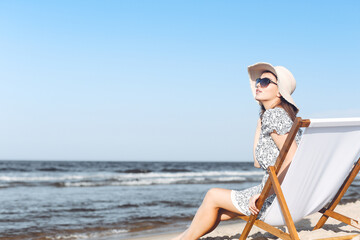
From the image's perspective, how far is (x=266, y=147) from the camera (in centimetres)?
287

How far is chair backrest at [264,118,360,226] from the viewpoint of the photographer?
2.53m

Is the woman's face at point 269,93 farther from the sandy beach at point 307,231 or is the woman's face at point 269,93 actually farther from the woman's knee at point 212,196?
the sandy beach at point 307,231

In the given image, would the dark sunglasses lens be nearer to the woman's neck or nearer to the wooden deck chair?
the woman's neck

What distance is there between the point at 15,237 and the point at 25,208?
2721 mm

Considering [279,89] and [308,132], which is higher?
[279,89]

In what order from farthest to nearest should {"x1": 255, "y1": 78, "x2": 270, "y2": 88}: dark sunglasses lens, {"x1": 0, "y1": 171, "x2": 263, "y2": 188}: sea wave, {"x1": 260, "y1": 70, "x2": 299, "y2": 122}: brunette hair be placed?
{"x1": 0, "y1": 171, "x2": 263, "y2": 188}: sea wave < {"x1": 255, "y1": 78, "x2": 270, "y2": 88}: dark sunglasses lens < {"x1": 260, "y1": 70, "x2": 299, "y2": 122}: brunette hair

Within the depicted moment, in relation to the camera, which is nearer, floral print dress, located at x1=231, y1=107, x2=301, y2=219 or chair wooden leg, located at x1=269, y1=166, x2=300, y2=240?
chair wooden leg, located at x1=269, y1=166, x2=300, y2=240

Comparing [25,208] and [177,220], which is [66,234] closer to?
[177,220]

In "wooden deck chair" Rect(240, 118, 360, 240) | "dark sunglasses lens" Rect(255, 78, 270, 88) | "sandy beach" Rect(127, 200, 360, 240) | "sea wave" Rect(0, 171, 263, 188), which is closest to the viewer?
"wooden deck chair" Rect(240, 118, 360, 240)

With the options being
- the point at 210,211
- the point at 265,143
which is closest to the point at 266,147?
the point at 265,143

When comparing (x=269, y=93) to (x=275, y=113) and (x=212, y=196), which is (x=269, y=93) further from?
(x=212, y=196)

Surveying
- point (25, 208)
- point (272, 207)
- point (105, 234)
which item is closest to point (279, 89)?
point (272, 207)

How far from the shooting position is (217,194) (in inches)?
119

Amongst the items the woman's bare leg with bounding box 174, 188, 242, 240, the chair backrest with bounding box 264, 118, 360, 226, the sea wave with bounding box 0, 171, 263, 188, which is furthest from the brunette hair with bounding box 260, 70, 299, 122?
the sea wave with bounding box 0, 171, 263, 188
